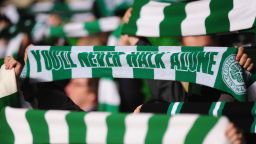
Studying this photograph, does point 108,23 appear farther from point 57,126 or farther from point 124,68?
point 57,126

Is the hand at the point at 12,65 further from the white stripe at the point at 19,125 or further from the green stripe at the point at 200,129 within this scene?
the green stripe at the point at 200,129

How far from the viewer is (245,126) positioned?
143cm

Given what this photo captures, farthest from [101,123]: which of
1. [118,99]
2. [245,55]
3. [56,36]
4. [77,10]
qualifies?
[77,10]

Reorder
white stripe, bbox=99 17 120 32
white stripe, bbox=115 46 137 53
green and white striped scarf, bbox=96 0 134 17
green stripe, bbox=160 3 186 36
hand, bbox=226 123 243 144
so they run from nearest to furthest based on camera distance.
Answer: hand, bbox=226 123 243 144 < white stripe, bbox=115 46 137 53 < green stripe, bbox=160 3 186 36 < white stripe, bbox=99 17 120 32 < green and white striped scarf, bbox=96 0 134 17

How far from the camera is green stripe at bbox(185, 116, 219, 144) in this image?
1.22 meters

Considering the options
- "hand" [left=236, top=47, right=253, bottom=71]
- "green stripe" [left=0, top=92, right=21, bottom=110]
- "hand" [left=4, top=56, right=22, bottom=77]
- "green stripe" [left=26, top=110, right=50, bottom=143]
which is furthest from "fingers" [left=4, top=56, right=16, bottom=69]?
"hand" [left=236, top=47, right=253, bottom=71]

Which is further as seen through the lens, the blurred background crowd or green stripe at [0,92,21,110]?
the blurred background crowd

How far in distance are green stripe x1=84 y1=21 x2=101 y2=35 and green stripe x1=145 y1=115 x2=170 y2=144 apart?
147cm

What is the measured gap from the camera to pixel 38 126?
55.8 inches

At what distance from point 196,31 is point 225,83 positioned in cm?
37

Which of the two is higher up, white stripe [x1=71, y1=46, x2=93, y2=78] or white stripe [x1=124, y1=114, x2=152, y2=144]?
white stripe [x1=71, y1=46, x2=93, y2=78]

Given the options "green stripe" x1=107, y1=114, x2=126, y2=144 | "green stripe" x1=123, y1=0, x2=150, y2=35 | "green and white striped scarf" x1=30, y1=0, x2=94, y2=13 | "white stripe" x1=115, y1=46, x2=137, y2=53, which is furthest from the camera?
"green and white striped scarf" x1=30, y1=0, x2=94, y2=13

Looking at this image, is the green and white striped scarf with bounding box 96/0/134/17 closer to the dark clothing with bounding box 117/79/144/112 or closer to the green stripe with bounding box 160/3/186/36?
the dark clothing with bounding box 117/79/144/112

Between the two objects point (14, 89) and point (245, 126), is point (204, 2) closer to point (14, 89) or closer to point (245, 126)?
point (245, 126)
